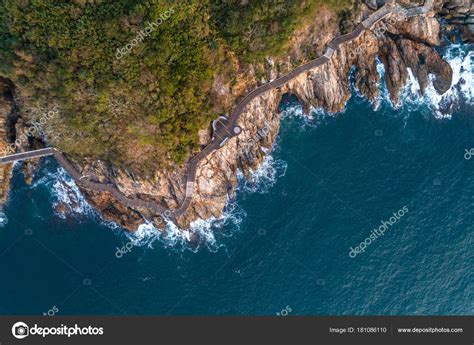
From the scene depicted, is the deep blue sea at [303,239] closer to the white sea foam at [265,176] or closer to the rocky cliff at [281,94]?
the white sea foam at [265,176]

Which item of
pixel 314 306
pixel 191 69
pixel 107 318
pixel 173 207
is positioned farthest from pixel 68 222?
pixel 314 306

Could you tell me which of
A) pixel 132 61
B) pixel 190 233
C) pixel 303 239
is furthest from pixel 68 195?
pixel 303 239

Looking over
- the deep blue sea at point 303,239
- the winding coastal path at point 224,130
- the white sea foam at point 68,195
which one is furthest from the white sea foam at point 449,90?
the white sea foam at point 68,195

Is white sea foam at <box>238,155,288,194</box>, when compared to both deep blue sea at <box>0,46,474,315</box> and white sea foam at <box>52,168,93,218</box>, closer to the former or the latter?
deep blue sea at <box>0,46,474,315</box>

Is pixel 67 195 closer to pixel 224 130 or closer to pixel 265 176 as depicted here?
pixel 224 130

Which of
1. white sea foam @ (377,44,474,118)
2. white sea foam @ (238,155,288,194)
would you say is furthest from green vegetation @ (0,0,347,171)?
white sea foam @ (377,44,474,118)

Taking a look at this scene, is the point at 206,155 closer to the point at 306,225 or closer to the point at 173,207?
the point at 173,207

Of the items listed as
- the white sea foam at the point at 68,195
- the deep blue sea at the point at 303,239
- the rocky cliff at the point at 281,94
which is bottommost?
the deep blue sea at the point at 303,239
